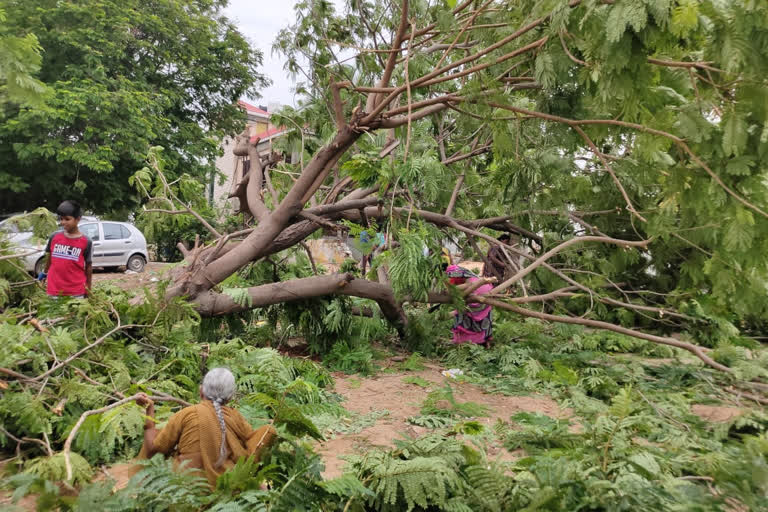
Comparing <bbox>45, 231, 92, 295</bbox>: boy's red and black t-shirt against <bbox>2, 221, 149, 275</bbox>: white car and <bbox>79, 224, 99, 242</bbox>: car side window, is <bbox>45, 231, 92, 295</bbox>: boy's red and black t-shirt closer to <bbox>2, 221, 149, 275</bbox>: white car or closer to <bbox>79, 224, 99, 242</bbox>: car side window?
<bbox>2, 221, 149, 275</bbox>: white car

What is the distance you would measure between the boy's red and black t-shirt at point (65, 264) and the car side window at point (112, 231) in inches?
392

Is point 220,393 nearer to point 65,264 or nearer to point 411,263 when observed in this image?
point 411,263

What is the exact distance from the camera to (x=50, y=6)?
14164 mm

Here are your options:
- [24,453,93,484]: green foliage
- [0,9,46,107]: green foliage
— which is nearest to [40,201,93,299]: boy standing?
[0,9,46,107]: green foliage

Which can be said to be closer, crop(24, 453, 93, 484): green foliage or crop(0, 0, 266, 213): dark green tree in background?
crop(24, 453, 93, 484): green foliage

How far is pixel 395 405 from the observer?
4.96 metres

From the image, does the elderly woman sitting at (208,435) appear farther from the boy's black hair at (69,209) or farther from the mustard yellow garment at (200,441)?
the boy's black hair at (69,209)

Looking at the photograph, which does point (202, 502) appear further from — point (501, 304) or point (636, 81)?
point (501, 304)

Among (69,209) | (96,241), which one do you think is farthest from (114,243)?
(69,209)

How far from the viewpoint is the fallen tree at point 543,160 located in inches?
117

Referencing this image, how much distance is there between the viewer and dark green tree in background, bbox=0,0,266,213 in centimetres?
1344

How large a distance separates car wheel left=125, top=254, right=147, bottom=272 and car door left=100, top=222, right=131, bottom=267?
27cm

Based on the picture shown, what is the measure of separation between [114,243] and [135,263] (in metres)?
0.85

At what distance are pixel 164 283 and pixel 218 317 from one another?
905 millimetres
